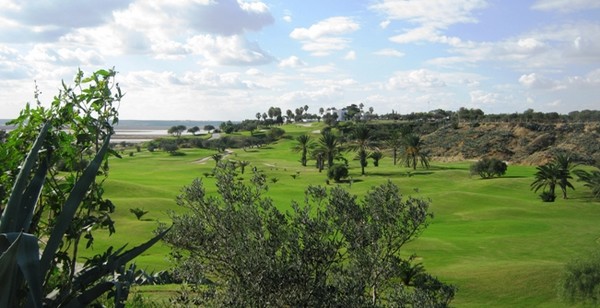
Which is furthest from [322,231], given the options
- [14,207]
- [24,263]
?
[24,263]

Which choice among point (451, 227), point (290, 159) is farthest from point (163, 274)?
point (290, 159)

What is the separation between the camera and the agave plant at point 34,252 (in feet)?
14.5

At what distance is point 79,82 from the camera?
7461 millimetres

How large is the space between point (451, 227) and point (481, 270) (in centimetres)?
2059

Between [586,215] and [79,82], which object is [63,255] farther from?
[586,215]

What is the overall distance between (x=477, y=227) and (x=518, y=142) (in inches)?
3368

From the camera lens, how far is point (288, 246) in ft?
44.8

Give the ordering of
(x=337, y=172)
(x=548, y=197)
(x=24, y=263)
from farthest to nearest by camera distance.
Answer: (x=337, y=172)
(x=548, y=197)
(x=24, y=263)

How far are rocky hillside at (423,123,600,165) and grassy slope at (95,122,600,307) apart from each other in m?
22.4

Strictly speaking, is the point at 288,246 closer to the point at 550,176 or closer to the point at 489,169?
the point at 550,176

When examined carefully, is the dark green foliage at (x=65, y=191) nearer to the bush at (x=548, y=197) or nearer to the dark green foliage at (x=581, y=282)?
the dark green foliage at (x=581, y=282)

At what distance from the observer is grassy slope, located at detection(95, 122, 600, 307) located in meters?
30.4

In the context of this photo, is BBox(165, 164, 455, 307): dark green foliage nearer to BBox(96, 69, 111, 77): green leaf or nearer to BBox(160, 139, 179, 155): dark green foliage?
BBox(96, 69, 111, 77): green leaf

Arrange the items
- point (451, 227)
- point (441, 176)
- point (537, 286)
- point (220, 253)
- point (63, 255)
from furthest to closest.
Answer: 1. point (441, 176)
2. point (451, 227)
3. point (537, 286)
4. point (220, 253)
5. point (63, 255)
